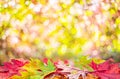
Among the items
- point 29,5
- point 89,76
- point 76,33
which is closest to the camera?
point 89,76

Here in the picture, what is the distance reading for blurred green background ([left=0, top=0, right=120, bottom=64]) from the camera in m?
3.34

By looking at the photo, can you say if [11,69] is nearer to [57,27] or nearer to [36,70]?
[36,70]

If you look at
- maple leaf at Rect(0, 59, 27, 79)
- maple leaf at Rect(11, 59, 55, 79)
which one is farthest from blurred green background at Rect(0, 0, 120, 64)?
maple leaf at Rect(11, 59, 55, 79)

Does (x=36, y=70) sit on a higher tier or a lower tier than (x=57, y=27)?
lower

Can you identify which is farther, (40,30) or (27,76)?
(40,30)

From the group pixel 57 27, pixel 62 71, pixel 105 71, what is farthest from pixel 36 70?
pixel 57 27

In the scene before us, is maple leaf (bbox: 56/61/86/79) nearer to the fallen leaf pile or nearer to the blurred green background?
the fallen leaf pile

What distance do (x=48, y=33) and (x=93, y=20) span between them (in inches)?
21.4

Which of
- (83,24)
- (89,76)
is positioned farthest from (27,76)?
(83,24)

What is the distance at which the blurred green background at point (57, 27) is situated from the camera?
3340mm

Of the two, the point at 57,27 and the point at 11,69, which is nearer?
the point at 11,69

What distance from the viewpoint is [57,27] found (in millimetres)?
3424

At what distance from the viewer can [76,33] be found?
3.50 m

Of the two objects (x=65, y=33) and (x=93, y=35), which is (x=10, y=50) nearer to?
(x=65, y=33)
